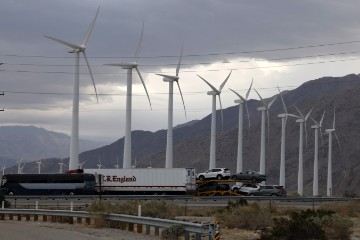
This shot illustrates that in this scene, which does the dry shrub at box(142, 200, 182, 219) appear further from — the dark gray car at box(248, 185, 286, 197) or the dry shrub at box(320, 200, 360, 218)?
the dark gray car at box(248, 185, 286, 197)

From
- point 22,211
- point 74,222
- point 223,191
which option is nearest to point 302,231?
point 74,222

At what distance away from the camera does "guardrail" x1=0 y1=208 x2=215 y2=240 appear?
72.5 feet

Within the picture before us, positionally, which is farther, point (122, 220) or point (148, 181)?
point (148, 181)

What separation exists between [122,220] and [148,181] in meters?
44.5

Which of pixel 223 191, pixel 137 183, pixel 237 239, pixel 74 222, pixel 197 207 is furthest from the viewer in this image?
pixel 137 183

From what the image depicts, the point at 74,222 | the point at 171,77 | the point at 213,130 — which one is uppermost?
the point at 171,77

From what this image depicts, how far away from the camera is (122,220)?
3030cm

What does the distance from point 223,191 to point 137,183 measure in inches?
400

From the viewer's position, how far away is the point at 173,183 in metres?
74.1

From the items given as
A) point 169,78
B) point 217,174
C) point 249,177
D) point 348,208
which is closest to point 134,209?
point 348,208

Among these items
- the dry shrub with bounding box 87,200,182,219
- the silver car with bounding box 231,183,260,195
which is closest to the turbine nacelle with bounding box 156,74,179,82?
the silver car with bounding box 231,183,260,195

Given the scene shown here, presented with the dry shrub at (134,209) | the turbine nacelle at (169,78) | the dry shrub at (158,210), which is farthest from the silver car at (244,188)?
the dry shrub at (134,209)

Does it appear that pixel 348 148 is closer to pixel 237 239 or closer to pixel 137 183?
pixel 137 183

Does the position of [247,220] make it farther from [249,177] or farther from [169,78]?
[169,78]
